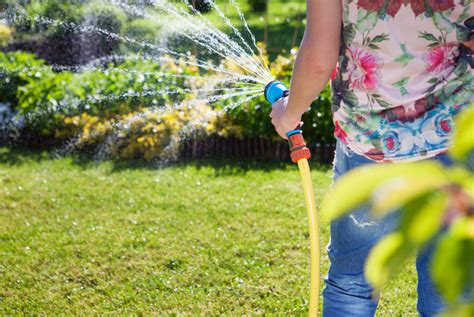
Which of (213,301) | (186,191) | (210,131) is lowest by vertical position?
(213,301)

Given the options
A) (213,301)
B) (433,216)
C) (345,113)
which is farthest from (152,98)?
(433,216)

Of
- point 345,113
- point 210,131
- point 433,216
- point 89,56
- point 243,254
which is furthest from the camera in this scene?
point 89,56

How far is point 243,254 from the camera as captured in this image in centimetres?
337

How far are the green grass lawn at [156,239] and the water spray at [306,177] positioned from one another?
89 centimetres

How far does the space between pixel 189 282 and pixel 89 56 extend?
3.77 metres

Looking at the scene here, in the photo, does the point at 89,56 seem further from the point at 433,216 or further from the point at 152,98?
the point at 433,216

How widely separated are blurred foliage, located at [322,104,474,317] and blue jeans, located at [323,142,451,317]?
117cm

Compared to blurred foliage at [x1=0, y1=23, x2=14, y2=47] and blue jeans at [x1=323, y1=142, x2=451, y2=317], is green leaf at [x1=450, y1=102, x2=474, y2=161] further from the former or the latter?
blurred foliage at [x1=0, y1=23, x2=14, y2=47]

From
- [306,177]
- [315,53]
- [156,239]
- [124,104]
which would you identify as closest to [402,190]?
[315,53]

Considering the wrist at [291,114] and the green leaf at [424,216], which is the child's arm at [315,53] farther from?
the green leaf at [424,216]

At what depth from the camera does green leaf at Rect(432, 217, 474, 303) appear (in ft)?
1.74

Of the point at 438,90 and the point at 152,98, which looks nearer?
the point at 438,90

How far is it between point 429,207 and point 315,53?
1108 mm

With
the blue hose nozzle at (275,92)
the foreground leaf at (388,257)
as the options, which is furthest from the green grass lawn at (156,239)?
the foreground leaf at (388,257)
